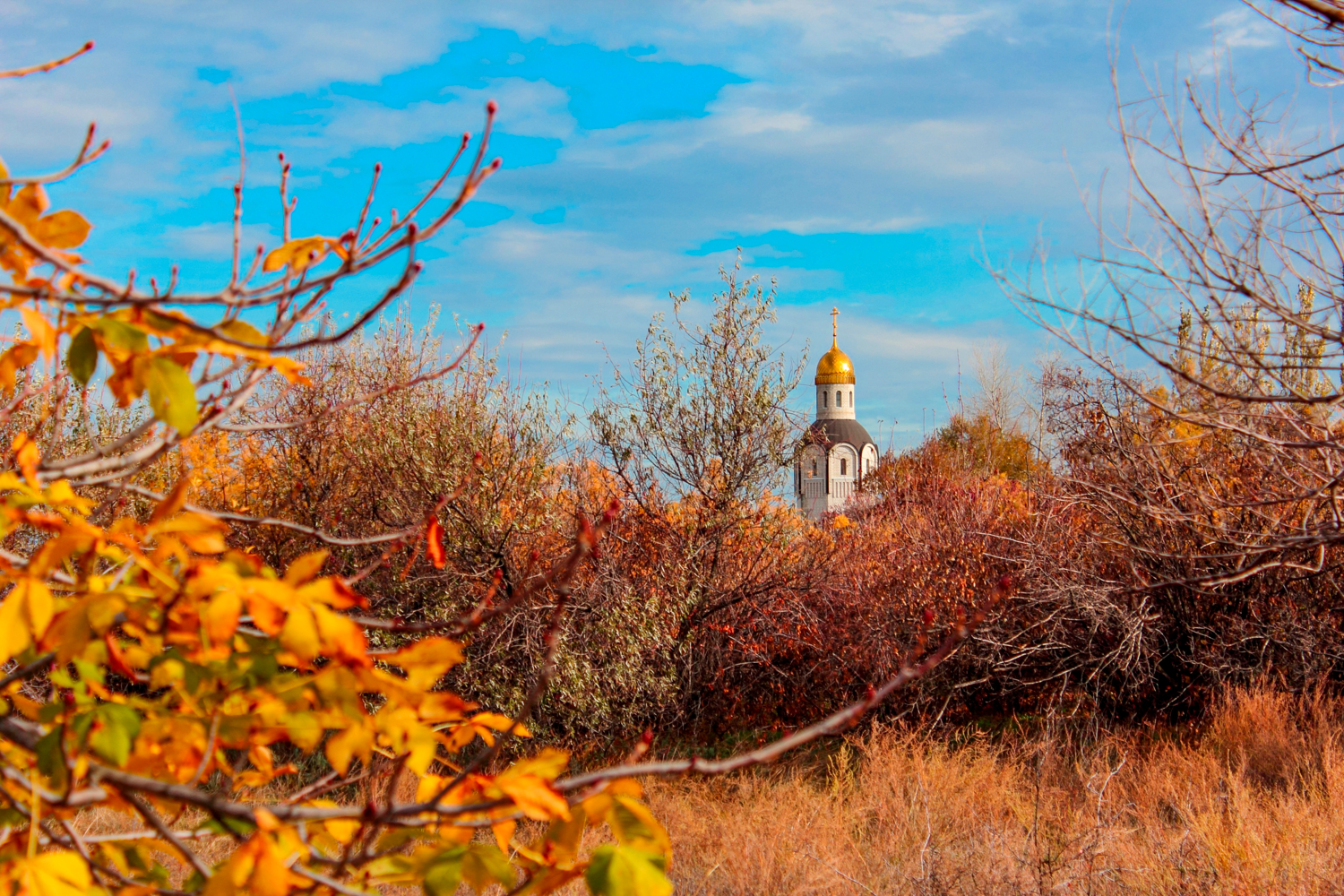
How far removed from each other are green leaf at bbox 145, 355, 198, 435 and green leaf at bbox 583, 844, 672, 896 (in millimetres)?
671

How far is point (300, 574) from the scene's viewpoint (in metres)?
1.10

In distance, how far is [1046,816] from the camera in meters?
5.09

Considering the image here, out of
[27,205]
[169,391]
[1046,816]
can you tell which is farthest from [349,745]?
[1046,816]

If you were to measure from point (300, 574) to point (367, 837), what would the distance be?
320mm

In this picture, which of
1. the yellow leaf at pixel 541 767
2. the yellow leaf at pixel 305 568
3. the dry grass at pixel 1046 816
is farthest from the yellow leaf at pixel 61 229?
the dry grass at pixel 1046 816

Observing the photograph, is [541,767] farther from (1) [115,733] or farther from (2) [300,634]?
(1) [115,733]

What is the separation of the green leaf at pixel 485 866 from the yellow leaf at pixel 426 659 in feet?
0.64

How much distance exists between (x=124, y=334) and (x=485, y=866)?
0.72 meters

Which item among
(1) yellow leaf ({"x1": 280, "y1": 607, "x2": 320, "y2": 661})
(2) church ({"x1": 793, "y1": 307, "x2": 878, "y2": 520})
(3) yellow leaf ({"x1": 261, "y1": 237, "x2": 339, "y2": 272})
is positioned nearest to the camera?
(1) yellow leaf ({"x1": 280, "y1": 607, "x2": 320, "y2": 661})

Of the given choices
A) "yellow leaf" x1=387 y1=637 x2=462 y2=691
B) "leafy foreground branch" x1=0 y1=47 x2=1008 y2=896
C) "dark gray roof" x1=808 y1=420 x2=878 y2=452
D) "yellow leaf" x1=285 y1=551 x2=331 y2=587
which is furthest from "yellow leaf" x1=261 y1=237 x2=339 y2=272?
"dark gray roof" x1=808 y1=420 x2=878 y2=452

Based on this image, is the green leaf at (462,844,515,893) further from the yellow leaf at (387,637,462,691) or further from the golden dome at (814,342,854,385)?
the golden dome at (814,342,854,385)

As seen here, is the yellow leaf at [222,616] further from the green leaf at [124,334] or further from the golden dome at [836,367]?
the golden dome at [836,367]

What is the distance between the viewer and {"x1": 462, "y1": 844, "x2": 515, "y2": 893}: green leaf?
1076 mm

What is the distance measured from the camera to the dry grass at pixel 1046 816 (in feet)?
13.3
